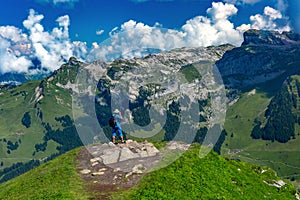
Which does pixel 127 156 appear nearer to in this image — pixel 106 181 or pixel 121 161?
pixel 121 161

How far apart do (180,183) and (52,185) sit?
1343 cm

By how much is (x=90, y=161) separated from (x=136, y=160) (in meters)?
5.88

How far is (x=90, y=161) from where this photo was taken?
42.2 meters

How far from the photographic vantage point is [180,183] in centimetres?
3444

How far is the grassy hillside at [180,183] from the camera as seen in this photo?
32062 millimetres

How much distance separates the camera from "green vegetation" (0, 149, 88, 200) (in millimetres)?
31969

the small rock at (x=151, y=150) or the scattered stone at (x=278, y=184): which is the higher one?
the small rock at (x=151, y=150)

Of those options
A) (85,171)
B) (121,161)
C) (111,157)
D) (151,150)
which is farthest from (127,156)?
(85,171)

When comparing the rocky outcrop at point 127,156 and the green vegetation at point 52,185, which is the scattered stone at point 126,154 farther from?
the green vegetation at point 52,185

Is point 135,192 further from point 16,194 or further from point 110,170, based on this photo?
point 16,194

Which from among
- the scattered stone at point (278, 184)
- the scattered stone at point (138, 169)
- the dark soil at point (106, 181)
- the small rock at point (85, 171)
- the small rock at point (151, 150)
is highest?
the small rock at point (151, 150)

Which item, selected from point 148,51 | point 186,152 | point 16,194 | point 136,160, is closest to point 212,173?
point 186,152

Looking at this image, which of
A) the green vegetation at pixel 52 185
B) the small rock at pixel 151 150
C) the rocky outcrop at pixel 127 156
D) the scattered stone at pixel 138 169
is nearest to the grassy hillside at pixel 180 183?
the green vegetation at pixel 52 185

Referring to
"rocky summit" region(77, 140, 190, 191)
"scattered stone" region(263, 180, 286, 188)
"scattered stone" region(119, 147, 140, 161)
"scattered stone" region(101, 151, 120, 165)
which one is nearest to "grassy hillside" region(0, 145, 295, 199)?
"scattered stone" region(263, 180, 286, 188)
